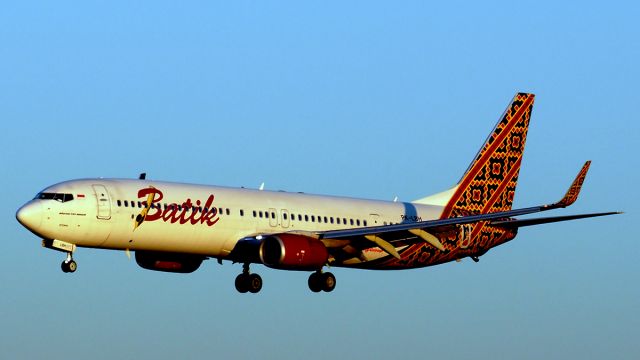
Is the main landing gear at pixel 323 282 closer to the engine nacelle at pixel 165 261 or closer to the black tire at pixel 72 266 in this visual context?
the engine nacelle at pixel 165 261

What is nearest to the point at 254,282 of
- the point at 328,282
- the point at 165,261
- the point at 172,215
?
the point at 328,282

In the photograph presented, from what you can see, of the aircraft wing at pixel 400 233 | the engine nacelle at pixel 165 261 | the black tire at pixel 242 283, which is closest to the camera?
the aircraft wing at pixel 400 233

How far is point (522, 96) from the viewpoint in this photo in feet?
267

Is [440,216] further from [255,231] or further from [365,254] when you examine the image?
[255,231]

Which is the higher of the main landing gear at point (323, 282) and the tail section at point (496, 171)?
the tail section at point (496, 171)

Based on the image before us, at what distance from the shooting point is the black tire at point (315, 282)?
69125 mm

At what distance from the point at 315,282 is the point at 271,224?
148 inches

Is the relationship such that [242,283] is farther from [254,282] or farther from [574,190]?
[574,190]

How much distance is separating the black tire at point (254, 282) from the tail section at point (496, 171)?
465 inches

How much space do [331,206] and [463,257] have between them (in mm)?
9352

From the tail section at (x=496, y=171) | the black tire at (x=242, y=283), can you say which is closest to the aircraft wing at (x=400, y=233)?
the black tire at (x=242, y=283)

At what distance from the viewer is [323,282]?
69.1m

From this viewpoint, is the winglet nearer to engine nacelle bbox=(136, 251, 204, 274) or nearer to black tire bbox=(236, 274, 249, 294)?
black tire bbox=(236, 274, 249, 294)

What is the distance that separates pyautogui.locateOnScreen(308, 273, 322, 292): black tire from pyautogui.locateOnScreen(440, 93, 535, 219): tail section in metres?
9.87
